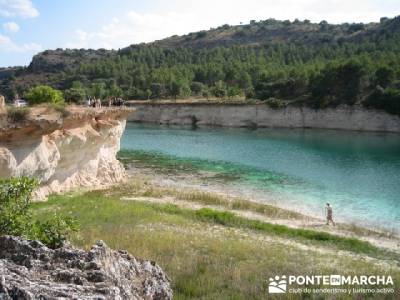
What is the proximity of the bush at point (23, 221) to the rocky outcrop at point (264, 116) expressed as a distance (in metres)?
79.7

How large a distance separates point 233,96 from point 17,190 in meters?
106

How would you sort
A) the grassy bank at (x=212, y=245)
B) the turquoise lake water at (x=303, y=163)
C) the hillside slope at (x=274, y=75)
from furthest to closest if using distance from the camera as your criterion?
1. the hillside slope at (x=274, y=75)
2. the turquoise lake water at (x=303, y=163)
3. the grassy bank at (x=212, y=245)

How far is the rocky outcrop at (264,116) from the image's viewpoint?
283 feet

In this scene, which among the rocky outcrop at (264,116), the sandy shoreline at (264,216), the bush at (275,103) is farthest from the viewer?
the bush at (275,103)

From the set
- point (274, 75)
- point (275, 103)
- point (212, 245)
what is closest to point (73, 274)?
point (212, 245)

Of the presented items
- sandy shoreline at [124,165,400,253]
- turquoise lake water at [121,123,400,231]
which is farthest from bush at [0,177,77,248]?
turquoise lake water at [121,123,400,231]

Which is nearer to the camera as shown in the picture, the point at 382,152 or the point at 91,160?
the point at 91,160

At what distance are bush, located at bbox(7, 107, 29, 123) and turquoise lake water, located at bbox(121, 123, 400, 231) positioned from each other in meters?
17.2

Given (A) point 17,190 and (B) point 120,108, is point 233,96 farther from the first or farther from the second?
(A) point 17,190

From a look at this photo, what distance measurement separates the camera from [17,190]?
482 inches

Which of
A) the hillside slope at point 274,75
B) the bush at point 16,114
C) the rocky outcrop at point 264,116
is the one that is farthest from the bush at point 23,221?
the rocky outcrop at point 264,116

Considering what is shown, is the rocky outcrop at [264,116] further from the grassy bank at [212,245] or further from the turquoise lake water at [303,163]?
the grassy bank at [212,245]

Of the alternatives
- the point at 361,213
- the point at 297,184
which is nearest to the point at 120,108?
the point at 297,184

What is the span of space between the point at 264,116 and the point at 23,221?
295ft
